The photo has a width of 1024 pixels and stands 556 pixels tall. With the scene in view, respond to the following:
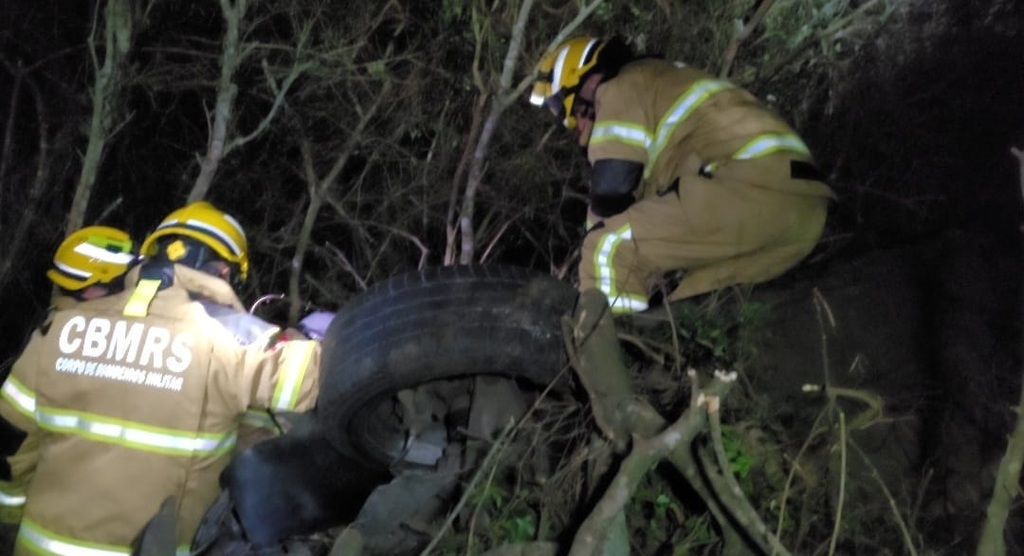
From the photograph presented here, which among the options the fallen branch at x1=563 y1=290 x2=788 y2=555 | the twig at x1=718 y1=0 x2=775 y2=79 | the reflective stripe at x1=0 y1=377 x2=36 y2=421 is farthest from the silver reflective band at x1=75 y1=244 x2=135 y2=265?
the twig at x1=718 y1=0 x2=775 y2=79

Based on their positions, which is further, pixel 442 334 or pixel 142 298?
pixel 142 298

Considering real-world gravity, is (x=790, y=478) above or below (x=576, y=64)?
below

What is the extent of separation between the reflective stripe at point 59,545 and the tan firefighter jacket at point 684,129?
93.3 inches

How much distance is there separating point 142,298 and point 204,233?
426mm

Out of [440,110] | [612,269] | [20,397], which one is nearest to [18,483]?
[20,397]

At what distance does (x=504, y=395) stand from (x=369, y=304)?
0.55 metres

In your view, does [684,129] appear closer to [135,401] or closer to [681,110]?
[681,110]

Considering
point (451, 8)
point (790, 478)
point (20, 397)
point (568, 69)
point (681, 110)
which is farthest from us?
point (451, 8)

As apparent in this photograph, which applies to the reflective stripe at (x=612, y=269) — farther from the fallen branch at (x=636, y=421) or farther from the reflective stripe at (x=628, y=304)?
the fallen branch at (x=636, y=421)

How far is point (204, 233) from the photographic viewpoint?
10.6ft

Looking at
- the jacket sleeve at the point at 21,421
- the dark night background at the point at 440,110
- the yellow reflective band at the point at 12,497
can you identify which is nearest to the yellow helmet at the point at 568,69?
the dark night background at the point at 440,110

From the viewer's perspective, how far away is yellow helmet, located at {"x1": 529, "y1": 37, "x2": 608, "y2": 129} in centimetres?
355

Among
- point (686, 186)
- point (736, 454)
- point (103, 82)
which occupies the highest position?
point (686, 186)

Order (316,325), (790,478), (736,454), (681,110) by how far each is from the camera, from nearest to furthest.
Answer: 1. (790,478)
2. (736,454)
3. (681,110)
4. (316,325)
